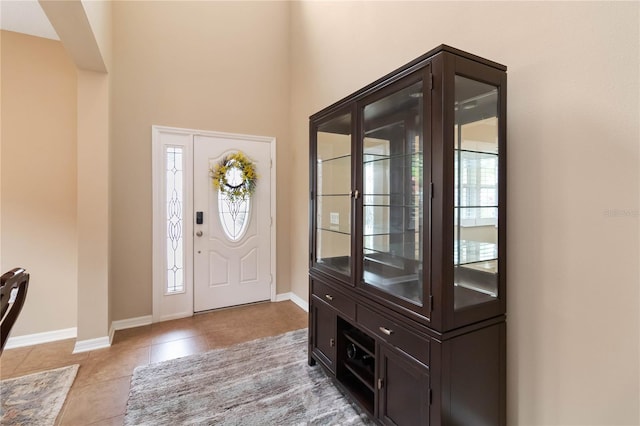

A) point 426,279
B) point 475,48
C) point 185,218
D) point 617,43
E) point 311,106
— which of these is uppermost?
point 311,106

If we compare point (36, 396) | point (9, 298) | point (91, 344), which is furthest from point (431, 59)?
point (91, 344)

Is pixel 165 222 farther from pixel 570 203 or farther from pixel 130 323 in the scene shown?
pixel 570 203

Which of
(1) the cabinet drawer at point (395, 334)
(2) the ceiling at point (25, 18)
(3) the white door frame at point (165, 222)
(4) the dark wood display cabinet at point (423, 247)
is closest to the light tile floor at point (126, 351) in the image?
(3) the white door frame at point (165, 222)

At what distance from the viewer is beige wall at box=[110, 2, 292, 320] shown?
3.24 meters

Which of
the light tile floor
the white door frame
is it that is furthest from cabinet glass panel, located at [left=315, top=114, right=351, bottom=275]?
the white door frame

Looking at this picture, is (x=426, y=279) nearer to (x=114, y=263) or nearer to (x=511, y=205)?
(x=511, y=205)

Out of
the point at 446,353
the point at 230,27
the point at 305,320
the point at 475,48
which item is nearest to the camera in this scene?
the point at 446,353

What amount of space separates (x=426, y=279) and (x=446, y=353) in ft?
1.09

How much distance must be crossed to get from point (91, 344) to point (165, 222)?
1363 millimetres

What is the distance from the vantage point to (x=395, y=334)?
1572 mm

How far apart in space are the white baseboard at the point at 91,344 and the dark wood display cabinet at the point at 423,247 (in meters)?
2.18

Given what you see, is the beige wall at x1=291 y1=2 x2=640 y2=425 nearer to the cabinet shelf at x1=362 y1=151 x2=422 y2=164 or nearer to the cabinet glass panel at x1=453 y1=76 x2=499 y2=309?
the cabinet glass panel at x1=453 y1=76 x2=499 y2=309

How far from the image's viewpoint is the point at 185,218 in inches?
140

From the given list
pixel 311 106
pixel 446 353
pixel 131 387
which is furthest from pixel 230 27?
pixel 446 353
